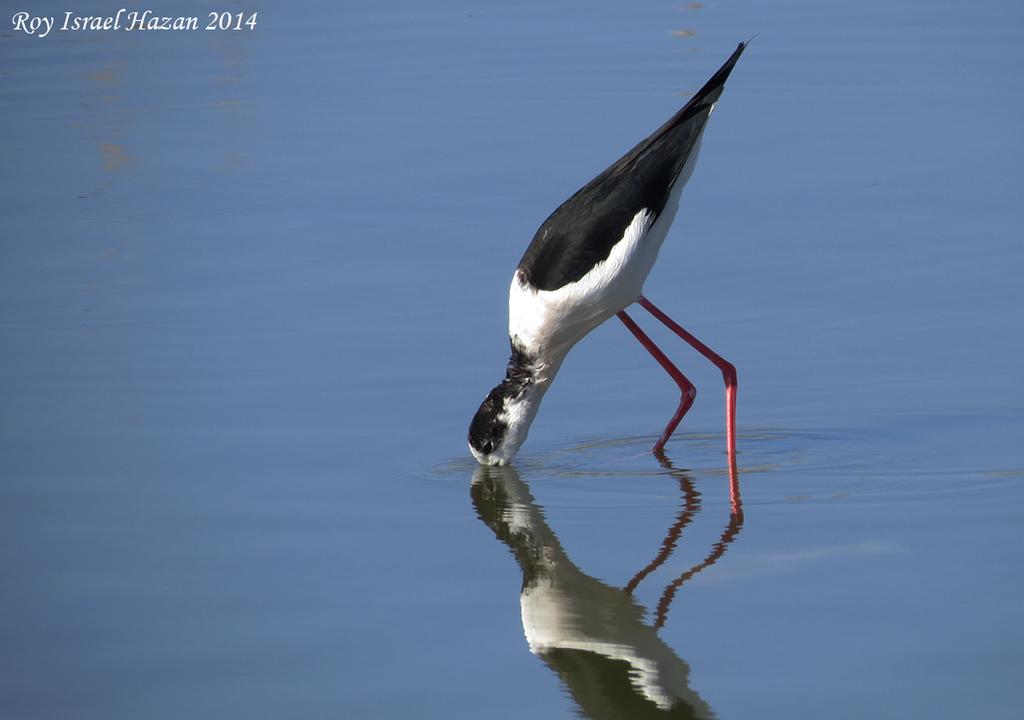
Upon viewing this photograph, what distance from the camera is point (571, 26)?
1146 cm

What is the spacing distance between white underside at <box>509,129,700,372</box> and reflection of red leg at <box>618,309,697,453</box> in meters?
0.26

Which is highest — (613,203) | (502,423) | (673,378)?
(613,203)

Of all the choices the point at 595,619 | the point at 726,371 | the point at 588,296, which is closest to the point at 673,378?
the point at 726,371

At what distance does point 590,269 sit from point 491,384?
784 millimetres

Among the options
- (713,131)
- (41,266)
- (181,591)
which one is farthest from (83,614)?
(713,131)

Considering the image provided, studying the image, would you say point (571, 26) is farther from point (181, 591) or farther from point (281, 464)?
point (181, 591)

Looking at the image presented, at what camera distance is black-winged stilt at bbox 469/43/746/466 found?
602cm

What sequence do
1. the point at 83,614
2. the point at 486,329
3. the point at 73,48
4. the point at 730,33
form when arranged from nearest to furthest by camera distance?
the point at 83,614, the point at 486,329, the point at 730,33, the point at 73,48

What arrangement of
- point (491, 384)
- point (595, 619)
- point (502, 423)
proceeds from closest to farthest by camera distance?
1. point (595, 619)
2. point (502, 423)
3. point (491, 384)

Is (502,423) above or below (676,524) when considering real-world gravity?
above

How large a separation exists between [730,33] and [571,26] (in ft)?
3.70

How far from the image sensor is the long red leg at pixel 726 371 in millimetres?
5992

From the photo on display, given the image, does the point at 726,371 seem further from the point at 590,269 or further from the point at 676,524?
the point at 676,524

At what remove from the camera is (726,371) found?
6254mm
